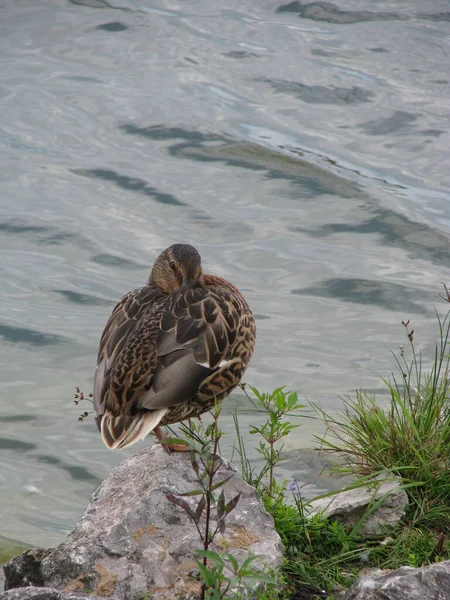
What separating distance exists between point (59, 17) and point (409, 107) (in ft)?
19.8

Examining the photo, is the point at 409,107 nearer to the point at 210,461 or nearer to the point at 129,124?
the point at 129,124

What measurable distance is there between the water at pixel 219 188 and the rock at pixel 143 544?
2659 mm

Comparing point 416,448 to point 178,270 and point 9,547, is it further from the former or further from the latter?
point 9,547

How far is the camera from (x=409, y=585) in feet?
11.5

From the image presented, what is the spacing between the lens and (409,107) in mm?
13898

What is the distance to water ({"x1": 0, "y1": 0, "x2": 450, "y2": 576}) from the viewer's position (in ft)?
28.9

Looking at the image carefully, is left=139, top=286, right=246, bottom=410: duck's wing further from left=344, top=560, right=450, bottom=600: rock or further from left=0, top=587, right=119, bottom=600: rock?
left=344, top=560, right=450, bottom=600: rock

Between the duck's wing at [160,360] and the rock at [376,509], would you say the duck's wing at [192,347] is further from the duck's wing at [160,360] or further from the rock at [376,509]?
the rock at [376,509]

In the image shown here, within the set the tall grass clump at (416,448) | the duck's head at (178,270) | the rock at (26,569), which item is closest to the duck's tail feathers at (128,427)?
the rock at (26,569)

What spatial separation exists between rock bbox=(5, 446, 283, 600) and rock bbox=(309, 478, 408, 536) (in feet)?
1.46

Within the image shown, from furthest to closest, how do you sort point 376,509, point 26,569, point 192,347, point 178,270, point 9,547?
point 9,547, point 178,270, point 192,347, point 376,509, point 26,569

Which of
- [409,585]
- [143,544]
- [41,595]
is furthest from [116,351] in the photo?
[409,585]

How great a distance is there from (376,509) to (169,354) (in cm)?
118

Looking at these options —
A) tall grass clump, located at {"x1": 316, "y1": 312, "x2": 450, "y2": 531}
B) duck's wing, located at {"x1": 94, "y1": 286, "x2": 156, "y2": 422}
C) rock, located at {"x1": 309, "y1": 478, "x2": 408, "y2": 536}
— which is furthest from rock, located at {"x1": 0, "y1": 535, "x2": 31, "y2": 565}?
rock, located at {"x1": 309, "y1": 478, "x2": 408, "y2": 536}
